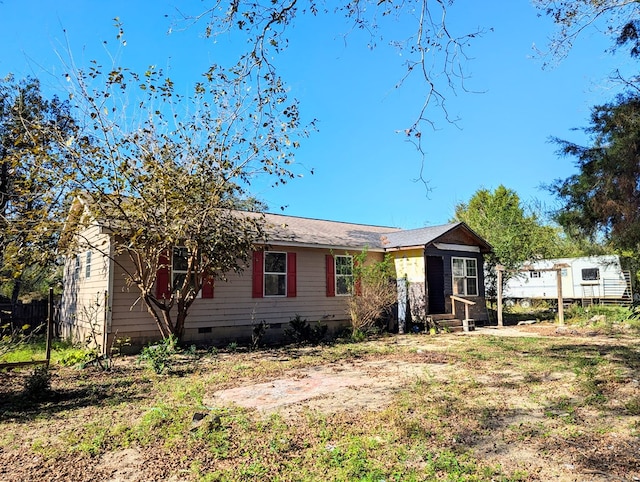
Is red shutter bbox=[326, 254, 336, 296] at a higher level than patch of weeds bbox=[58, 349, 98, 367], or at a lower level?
higher

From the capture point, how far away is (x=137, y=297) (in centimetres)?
986

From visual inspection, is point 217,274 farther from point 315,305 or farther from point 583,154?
point 583,154

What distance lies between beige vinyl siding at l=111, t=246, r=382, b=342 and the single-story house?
0.08 feet

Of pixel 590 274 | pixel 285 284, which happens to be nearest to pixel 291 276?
pixel 285 284

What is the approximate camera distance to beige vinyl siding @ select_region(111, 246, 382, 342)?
9.65 metres

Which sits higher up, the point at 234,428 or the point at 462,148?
the point at 462,148

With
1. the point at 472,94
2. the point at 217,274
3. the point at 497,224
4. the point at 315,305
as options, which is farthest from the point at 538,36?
the point at 497,224

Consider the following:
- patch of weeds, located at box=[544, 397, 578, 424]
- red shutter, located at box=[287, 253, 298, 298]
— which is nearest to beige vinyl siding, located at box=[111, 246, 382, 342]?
red shutter, located at box=[287, 253, 298, 298]

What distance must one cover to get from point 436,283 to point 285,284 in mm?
6340

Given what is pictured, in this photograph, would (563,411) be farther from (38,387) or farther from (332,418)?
(38,387)

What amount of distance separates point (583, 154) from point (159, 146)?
32.4 feet

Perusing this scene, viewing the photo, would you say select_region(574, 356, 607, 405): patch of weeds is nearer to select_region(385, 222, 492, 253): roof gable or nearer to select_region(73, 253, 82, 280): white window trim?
select_region(385, 222, 492, 253): roof gable

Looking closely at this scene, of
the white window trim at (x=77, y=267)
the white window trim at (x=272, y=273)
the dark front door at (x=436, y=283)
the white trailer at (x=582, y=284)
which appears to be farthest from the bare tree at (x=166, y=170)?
the white trailer at (x=582, y=284)

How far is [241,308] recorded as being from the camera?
1127 centimetres
